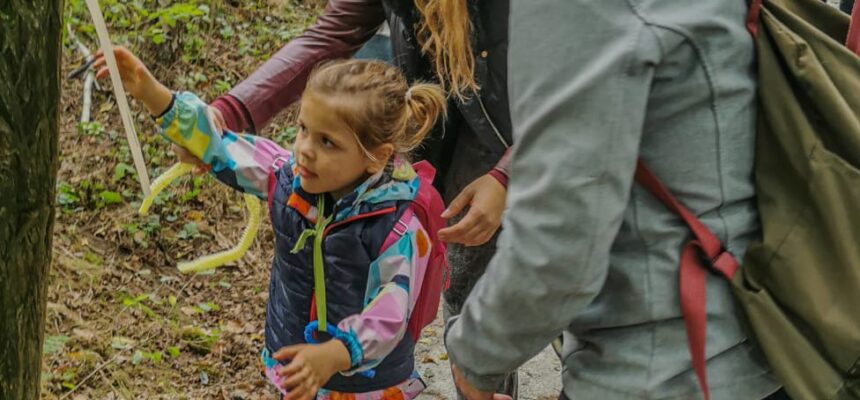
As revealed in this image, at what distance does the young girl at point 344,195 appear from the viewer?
8.65 ft

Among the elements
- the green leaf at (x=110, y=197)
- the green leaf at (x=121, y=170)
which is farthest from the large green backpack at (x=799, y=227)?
the green leaf at (x=121, y=170)

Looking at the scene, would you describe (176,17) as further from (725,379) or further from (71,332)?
(725,379)

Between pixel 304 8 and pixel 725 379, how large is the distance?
7.32m

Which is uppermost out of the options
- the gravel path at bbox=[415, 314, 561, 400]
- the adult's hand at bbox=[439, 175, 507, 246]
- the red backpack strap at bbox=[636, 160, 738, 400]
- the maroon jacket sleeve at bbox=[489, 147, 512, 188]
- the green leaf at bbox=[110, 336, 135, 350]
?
the red backpack strap at bbox=[636, 160, 738, 400]

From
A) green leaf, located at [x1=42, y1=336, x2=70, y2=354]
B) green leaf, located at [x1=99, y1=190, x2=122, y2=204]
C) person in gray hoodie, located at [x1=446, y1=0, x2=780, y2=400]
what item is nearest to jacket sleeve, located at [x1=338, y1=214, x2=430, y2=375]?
person in gray hoodie, located at [x1=446, y1=0, x2=780, y2=400]

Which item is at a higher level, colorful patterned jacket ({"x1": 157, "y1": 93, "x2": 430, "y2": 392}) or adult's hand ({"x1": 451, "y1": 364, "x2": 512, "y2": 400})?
adult's hand ({"x1": 451, "y1": 364, "x2": 512, "y2": 400})

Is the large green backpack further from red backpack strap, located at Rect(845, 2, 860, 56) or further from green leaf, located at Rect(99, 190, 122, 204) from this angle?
green leaf, located at Rect(99, 190, 122, 204)

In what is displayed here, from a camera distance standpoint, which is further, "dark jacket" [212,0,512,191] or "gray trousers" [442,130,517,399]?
"gray trousers" [442,130,517,399]

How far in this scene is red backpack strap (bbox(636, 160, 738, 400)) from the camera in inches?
61.7

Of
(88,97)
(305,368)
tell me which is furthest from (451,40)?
(88,97)

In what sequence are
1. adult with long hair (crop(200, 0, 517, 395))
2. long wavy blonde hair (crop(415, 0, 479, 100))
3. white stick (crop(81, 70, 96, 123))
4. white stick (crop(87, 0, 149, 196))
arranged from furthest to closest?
white stick (crop(81, 70, 96, 123))
adult with long hair (crop(200, 0, 517, 395))
long wavy blonde hair (crop(415, 0, 479, 100))
white stick (crop(87, 0, 149, 196))

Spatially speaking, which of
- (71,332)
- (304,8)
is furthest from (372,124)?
(304,8)

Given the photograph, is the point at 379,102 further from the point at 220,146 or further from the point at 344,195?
the point at 220,146

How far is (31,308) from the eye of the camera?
2.13 meters
